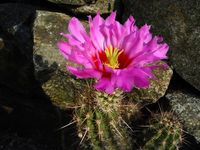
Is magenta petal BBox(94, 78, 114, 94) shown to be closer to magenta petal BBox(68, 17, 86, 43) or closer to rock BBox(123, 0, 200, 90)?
magenta petal BBox(68, 17, 86, 43)

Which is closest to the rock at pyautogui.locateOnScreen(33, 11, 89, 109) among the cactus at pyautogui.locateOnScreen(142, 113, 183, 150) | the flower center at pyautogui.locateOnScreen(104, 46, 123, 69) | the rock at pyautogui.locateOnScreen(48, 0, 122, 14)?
the rock at pyautogui.locateOnScreen(48, 0, 122, 14)

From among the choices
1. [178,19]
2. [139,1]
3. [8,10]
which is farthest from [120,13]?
[8,10]

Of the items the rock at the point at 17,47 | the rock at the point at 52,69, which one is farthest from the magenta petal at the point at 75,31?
the rock at the point at 17,47

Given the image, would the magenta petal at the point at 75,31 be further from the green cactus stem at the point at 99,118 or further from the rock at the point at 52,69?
A: the rock at the point at 52,69

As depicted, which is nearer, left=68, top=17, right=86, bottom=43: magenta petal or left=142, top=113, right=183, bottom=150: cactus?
left=68, top=17, right=86, bottom=43: magenta petal

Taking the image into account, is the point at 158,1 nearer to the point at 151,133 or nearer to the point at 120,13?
the point at 120,13

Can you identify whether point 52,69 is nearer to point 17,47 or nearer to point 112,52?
point 17,47
